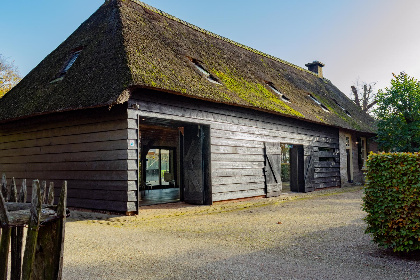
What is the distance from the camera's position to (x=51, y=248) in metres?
2.61

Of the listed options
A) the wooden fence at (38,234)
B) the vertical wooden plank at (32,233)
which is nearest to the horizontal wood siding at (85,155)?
the wooden fence at (38,234)

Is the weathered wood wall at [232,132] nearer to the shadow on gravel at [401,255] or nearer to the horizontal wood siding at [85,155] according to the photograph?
the horizontal wood siding at [85,155]

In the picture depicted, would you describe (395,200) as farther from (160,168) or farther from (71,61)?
(160,168)

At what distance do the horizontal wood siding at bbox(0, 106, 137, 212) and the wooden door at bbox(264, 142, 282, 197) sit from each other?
544cm

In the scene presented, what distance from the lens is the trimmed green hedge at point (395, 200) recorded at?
14.7 ft

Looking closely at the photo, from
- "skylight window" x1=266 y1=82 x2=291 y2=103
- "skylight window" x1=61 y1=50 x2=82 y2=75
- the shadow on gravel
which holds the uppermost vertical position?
"skylight window" x1=61 y1=50 x2=82 y2=75

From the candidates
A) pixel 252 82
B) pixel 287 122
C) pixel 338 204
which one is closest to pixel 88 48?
pixel 252 82

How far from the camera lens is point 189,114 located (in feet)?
31.3

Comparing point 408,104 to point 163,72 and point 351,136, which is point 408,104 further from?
point 163,72

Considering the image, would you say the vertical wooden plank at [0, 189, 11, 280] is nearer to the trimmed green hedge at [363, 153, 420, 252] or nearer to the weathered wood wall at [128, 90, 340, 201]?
the trimmed green hedge at [363, 153, 420, 252]

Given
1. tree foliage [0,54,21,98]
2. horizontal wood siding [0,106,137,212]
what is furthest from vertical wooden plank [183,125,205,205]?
tree foliage [0,54,21,98]

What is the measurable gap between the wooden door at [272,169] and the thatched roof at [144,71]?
1.33 metres

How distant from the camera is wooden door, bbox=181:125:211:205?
10141 mm

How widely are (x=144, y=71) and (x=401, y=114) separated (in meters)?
13.1
